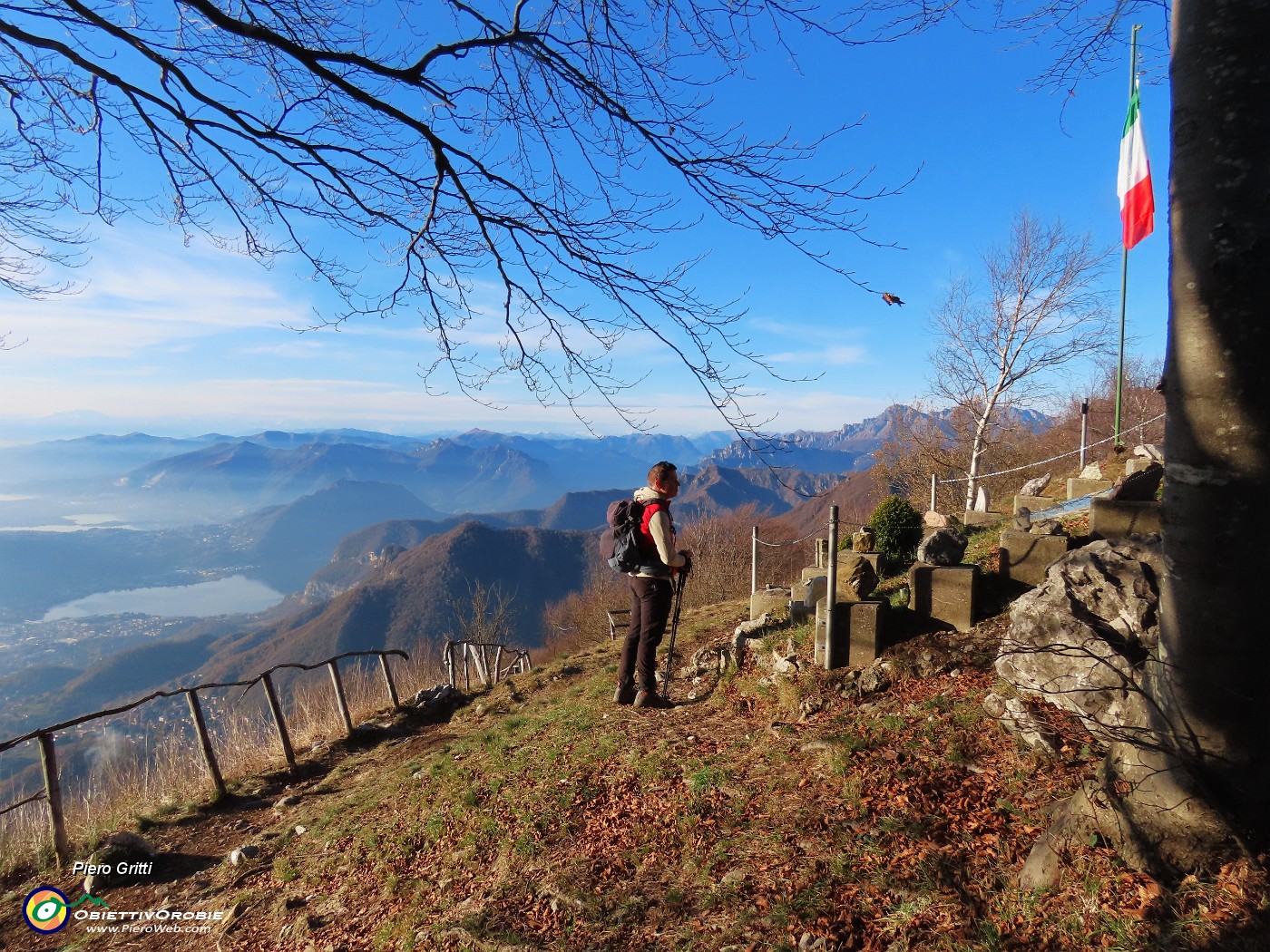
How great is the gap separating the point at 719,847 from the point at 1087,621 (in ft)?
8.17

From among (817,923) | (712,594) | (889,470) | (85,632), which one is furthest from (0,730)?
(817,923)

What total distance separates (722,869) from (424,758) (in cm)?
493

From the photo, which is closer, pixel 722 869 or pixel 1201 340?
pixel 1201 340

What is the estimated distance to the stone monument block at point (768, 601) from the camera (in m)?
8.35

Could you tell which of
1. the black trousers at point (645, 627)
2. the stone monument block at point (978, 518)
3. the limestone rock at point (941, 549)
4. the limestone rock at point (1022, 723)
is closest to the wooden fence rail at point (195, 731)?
the black trousers at point (645, 627)

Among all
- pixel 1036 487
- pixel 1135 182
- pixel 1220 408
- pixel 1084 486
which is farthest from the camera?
pixel 1036 487

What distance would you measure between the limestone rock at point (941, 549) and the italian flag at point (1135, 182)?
840 cm

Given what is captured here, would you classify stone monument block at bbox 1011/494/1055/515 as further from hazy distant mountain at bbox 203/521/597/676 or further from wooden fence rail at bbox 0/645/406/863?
hazy distant mountain at bbox 203/521/597/676

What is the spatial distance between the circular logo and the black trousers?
5.09 metres

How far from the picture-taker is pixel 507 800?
4.93 metres

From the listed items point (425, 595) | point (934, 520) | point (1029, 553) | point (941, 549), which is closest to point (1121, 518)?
point (1029, 553)

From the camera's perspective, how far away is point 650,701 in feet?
20.9

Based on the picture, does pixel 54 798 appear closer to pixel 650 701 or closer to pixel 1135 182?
pixel 650 701

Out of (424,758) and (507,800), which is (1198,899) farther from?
(424,758)
